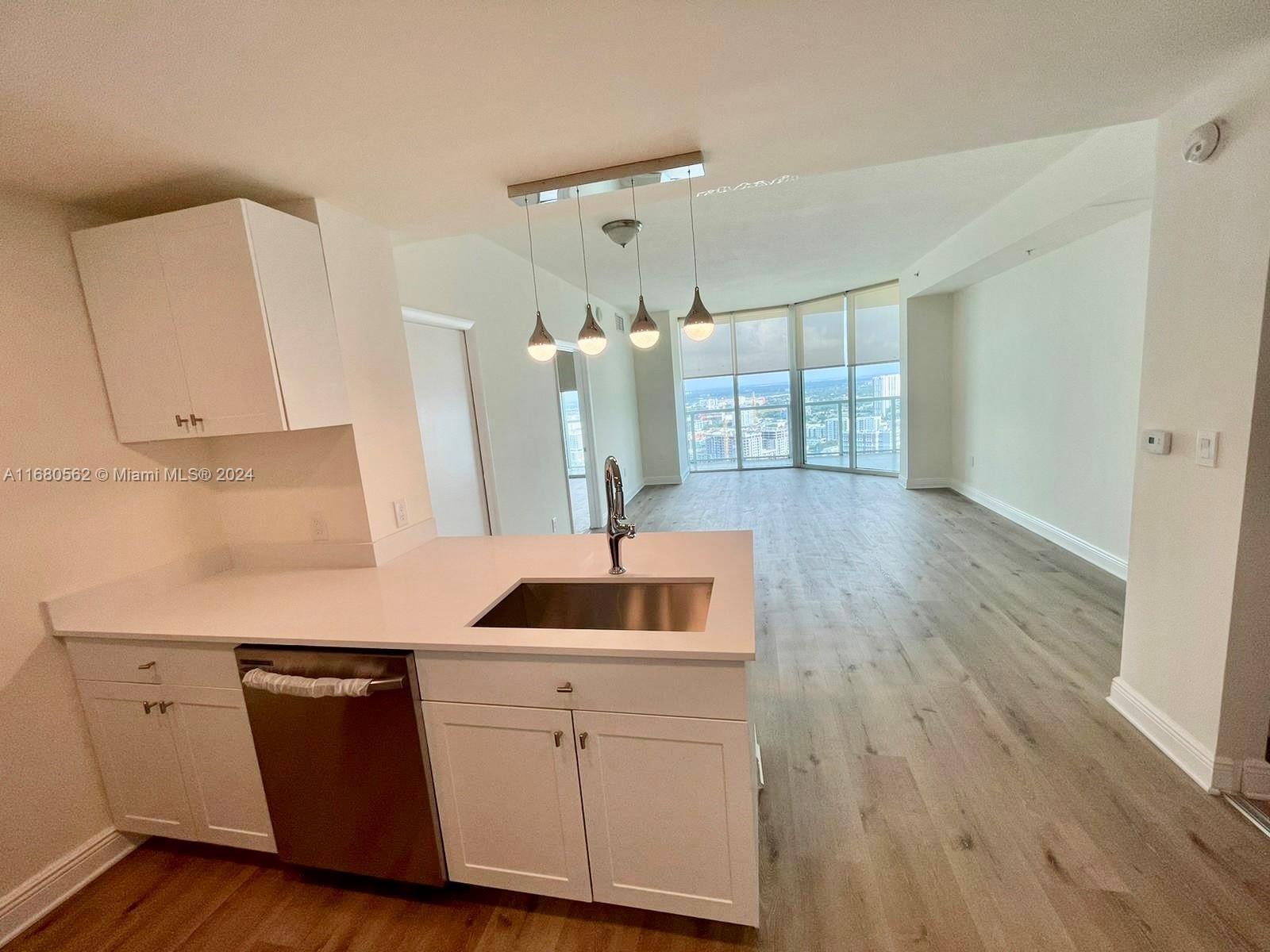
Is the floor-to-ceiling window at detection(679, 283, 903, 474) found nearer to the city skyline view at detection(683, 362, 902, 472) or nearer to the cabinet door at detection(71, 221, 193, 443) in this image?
the city skyline view at detection(683, 362, 902, 472)

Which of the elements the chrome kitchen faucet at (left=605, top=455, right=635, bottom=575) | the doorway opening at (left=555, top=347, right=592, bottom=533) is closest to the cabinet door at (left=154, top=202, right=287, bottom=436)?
the chrome kitchen faucet at (left=605, top=455, right=635, bottom=575)

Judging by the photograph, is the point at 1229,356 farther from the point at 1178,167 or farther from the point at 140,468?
the point at 140,468

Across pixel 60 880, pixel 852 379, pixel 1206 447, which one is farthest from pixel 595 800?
pixel 852 379

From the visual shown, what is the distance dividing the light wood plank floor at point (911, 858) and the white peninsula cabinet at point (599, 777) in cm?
19

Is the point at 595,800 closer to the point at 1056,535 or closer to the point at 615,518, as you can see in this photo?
the point at 615,518

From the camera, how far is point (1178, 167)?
1815 millimetres

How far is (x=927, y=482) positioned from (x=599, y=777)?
20.8ft

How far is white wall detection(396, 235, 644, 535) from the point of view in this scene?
3.06 metres

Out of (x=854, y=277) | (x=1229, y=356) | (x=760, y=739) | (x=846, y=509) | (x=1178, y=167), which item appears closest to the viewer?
(x=1229, y=356)

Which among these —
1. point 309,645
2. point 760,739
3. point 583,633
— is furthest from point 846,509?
point 309,645

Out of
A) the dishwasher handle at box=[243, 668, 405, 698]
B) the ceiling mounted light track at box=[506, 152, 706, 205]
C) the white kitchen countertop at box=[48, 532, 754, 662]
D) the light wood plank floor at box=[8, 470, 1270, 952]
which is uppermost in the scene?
the ceiling mounted light track at box=[506, 152, 706, 205]

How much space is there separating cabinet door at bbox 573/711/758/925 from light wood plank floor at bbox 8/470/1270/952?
0.17 m

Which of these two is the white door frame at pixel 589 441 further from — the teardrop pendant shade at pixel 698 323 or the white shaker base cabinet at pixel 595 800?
the white shaker base cabinet at pixel 595 800

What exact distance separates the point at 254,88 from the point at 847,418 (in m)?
7.72
